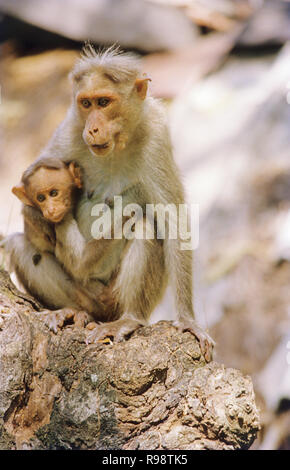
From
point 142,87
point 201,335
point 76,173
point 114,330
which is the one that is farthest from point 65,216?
point 201,335

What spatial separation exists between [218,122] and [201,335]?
877cm

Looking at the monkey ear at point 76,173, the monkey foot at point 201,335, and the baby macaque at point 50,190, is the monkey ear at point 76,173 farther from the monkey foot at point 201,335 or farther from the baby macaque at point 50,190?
the monkey foot at point 201,335

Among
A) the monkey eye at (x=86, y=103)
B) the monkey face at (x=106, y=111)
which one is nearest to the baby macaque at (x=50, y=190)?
the monkey face at (x=106, y=111)

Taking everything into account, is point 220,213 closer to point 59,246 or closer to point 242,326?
point 242,326

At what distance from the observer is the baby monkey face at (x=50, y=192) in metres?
5.31

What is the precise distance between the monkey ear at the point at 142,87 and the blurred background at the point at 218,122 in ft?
13.5

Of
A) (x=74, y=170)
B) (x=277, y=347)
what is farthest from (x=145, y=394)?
(x=277, y=347)

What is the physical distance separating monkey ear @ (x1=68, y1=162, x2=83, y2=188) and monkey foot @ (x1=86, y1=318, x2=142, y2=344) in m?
1.28

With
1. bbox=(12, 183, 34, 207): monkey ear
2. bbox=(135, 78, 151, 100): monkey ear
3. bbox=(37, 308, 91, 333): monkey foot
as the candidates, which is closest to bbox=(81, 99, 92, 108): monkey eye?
bbox=(135, 78, 151, 100): monkey ear

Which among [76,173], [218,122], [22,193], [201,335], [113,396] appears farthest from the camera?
[218,122]

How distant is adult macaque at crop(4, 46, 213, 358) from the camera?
5328 mm

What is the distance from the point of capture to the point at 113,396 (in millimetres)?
4367

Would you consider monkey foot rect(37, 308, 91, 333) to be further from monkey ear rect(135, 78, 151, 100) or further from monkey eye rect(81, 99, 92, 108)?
monkey ear rect(135, 78, 151, 100)

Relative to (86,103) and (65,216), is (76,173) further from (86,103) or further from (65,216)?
(86,103)
